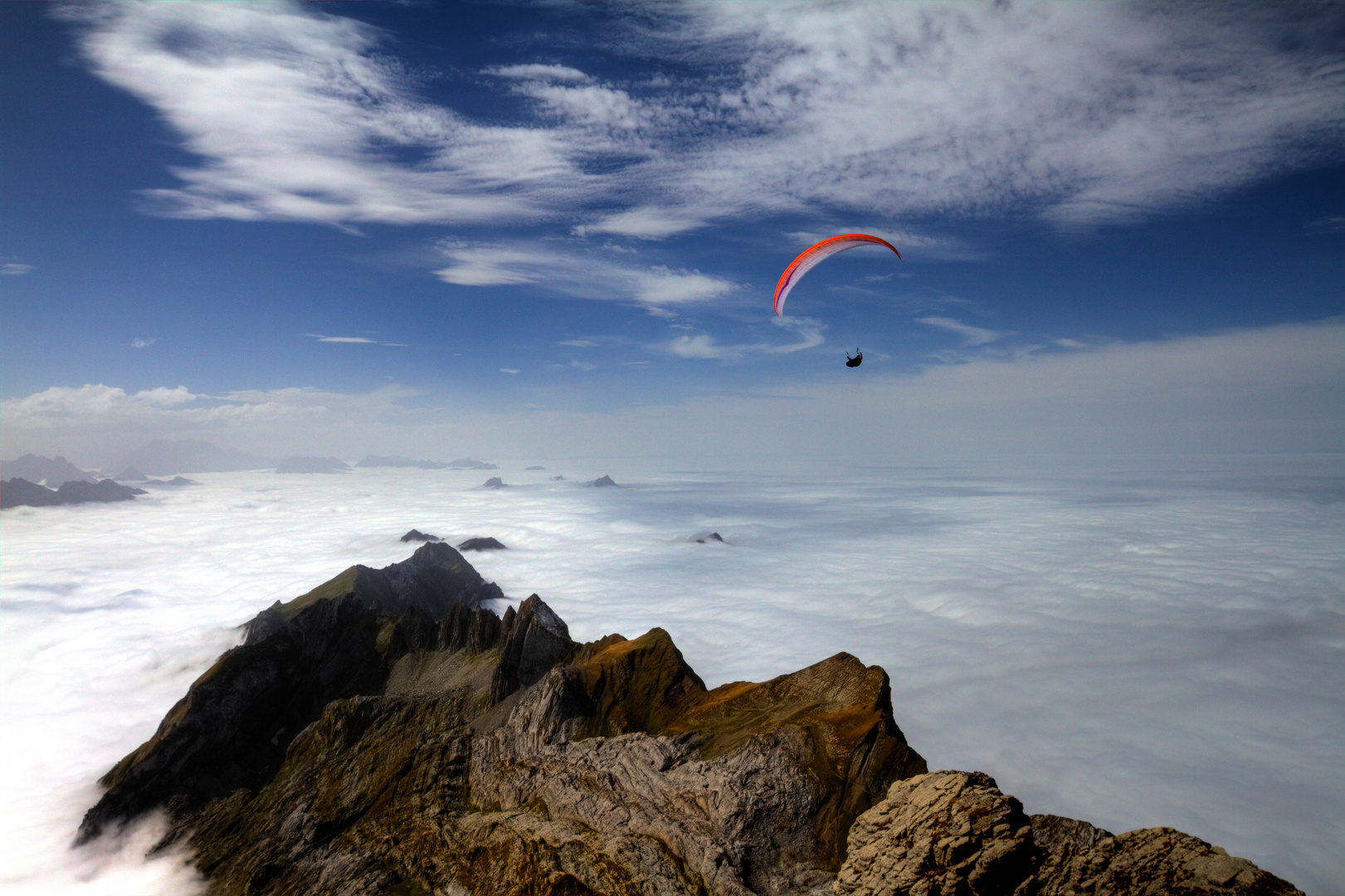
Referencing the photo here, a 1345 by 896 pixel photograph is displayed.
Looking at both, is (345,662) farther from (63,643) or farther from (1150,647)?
(1150,647)

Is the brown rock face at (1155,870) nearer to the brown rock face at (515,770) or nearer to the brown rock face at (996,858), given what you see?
the brown rock face at (996,858)

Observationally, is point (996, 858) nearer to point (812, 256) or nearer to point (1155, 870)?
point (1155, 870)

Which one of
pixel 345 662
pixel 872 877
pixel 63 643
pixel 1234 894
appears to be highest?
pixel 1234 894

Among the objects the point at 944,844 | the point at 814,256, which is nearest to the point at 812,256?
the point at 814,256

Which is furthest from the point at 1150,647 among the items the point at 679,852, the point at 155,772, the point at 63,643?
the point at 63,643

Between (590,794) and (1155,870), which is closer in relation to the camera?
(1155,870)

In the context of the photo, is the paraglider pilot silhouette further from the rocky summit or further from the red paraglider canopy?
the rocky summit

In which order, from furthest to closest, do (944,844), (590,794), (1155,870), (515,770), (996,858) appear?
(515,770) < (590,794) < (944,844) < (996,858) < (1155,870)
